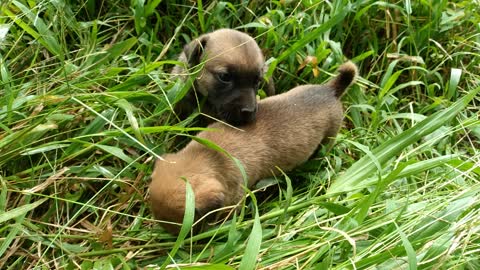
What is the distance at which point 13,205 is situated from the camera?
302 cm

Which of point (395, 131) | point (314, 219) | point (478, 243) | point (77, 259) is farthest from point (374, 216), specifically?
point (77, 259)

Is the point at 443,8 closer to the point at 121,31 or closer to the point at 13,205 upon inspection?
the point at 121,31

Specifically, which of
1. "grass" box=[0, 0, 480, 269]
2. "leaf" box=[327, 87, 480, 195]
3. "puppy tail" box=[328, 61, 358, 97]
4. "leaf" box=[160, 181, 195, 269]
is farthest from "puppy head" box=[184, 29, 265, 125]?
"leaf" box=[160, 181, 195, 269]

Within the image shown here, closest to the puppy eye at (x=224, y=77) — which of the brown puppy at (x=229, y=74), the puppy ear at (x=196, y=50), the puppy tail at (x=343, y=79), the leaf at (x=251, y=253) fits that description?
the brown puppy at (x=229, y=74)

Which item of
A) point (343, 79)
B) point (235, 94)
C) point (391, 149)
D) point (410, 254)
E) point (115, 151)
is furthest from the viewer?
point (343, 79)

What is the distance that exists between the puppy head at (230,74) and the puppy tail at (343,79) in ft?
1.34

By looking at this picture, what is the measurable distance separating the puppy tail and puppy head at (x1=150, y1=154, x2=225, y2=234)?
98cm

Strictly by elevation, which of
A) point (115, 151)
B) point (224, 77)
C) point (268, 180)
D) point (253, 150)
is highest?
point (224, 77)

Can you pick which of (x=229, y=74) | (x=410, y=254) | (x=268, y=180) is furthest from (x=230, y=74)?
(x=410, y=254)

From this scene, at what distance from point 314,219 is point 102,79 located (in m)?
1.30

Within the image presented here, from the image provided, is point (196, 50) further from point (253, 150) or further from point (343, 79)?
point (343, 79)

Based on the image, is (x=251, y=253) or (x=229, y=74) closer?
(x=251, y=253)

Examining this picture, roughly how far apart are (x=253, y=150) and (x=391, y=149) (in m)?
0.68

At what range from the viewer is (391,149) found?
3.16 m
